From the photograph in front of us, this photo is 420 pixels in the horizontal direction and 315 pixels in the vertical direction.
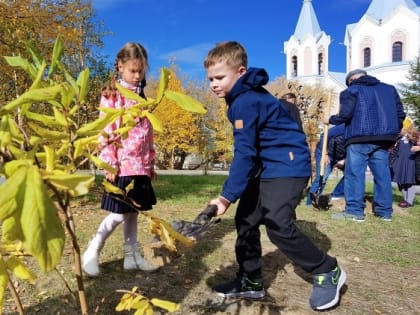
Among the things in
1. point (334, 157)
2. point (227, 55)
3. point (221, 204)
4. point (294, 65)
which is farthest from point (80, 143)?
point (294, 65)

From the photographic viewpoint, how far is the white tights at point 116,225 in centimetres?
278

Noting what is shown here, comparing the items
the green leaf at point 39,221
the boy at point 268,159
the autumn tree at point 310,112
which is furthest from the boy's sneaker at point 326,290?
the autumn tree at point 310,112

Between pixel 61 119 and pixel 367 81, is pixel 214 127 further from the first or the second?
pixel 61 119

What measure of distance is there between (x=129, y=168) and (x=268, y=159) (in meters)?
1.02

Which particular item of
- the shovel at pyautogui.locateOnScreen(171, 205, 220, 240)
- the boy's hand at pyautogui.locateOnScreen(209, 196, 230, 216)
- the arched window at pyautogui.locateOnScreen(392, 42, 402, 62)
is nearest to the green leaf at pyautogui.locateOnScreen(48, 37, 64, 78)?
the shovel at pyautogui.locateOnScreen(171, 205, 220, 240)

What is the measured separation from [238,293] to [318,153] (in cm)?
521

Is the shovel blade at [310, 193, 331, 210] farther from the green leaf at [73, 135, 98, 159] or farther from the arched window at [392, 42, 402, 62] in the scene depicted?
the arched window at [392, 42, 402, 62]

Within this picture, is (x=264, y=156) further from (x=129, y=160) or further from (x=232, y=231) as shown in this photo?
(x=232, y=231)

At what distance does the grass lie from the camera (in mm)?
2355

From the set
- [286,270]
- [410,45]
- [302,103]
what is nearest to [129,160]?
[286,270]

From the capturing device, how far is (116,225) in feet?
9.31

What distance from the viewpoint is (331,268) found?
8.07ft

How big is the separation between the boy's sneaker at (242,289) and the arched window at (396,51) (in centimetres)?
5237

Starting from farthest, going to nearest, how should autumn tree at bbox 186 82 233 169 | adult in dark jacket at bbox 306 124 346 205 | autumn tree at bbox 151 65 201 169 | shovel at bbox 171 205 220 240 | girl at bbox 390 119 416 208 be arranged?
autumn tree at bbox 186 82 233 169 → autumn tree at bbox 151 65 201 169 → girl at bbox 390 119 416 208 → adult in dark jacket at bbox 306 124 346 205 → shovel at bbox 171 205 220 240
